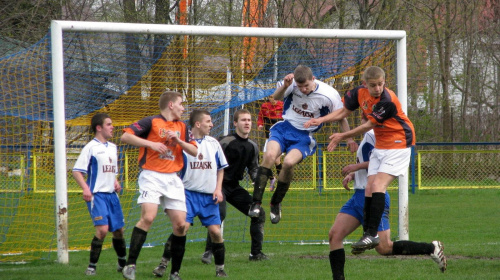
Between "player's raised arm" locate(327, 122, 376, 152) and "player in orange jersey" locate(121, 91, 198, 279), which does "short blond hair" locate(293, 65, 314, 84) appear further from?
"player in orange jersey" locate(121, 91, 198, 279)

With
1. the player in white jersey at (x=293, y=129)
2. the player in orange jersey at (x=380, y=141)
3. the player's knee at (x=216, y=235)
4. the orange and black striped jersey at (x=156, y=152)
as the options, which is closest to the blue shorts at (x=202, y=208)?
the player's knee at (x=216, y=235)

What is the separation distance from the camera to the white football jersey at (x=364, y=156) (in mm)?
6633

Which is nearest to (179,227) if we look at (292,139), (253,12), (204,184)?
(204,184)

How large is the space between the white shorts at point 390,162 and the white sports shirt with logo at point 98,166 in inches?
113

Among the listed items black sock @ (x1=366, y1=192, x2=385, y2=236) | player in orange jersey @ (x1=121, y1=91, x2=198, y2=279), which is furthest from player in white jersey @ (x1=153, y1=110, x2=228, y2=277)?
black sock @ (x1=366, y1=192, x2=385, y2=236)

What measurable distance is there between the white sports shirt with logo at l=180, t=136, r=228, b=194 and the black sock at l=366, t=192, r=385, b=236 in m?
1.87

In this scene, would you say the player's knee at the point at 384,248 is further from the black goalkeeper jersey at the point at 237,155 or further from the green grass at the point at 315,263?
the black goalkeeper jersey at the point at 237,155

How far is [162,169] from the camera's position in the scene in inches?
255

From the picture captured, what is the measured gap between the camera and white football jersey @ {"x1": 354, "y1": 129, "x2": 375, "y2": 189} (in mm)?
6633

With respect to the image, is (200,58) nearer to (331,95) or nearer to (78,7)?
(331,95)

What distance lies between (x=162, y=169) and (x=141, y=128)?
0.45 meters

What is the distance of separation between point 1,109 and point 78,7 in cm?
1144

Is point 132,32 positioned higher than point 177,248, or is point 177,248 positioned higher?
point 132,32

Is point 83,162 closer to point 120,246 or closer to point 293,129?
point 120,246
